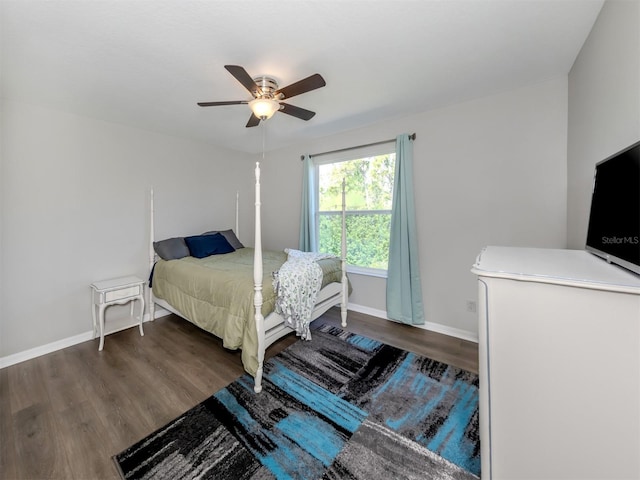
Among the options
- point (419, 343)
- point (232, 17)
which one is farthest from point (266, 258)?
point (232, 17)

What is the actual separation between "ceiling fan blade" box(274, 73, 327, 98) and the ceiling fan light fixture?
8 centimetres

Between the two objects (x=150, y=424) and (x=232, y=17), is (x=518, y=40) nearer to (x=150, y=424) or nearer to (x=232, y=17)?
(x=232, y=17)

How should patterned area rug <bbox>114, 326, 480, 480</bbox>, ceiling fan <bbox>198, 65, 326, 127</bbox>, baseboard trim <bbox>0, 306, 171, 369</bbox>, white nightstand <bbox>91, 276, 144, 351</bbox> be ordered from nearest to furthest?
patterned area rug <bbox>114, 326, 480, 480</bbox>, ceiling fan <bbox>198, 65, 326, 127</bbox>, baseboard trim <bbox>0, 306, 171, 369</bbox>, white nightstand <bbox>91, 276, 144, 351</bbox>

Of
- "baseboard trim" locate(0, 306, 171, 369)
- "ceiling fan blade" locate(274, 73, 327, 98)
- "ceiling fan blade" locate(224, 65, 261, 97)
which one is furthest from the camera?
"baseboard trim" locate(0, 306, 171, 369)

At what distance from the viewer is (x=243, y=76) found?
1605 mm

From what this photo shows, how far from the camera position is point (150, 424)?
160 centimetres

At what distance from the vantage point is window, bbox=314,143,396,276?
3.18 metres

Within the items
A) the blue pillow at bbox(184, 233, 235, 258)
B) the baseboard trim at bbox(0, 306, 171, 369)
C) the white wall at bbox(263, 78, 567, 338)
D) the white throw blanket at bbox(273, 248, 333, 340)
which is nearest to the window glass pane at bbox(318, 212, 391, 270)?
the white wall at bbox(263, 78, 567, 338)

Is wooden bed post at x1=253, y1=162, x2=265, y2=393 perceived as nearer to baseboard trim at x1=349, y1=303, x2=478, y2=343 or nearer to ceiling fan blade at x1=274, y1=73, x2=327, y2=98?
ceiling fan blade at x1=274, y1=73, x2=327, y2=98

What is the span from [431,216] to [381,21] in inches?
74.8

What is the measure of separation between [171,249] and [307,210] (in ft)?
6.17

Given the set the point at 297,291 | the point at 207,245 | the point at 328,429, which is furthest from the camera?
the point at 207,245

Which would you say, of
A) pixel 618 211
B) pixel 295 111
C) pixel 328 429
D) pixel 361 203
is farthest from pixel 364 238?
pixel 618 211

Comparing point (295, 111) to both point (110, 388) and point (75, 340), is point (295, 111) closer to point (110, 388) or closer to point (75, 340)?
point (110, 388)
